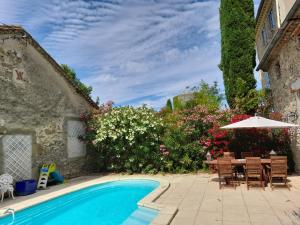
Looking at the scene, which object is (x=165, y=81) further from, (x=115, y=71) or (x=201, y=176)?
(x=201, y=176)

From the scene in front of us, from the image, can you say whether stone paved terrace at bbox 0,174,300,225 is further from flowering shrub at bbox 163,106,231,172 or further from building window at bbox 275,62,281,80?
building window at bbox 275,62,281,80

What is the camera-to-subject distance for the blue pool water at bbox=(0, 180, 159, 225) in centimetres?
773

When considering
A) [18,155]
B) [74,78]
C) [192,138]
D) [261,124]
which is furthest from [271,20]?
[74,78]

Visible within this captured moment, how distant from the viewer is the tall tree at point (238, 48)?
16.6m

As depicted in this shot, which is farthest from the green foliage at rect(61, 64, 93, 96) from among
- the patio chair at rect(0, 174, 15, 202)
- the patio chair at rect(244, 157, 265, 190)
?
the patio chair at rect(244, 157, 265, 190)

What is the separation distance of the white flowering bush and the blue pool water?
2.47m

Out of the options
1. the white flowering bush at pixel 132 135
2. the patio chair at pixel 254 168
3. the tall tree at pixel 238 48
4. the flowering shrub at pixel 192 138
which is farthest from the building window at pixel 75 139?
the patio chair at pixel 254 168

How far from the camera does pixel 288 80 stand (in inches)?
466

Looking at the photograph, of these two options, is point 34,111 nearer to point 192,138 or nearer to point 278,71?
point 192,138

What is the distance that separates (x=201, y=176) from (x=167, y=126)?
348cm

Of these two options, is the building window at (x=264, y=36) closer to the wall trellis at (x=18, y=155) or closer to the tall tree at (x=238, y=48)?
the tall tree at (x=238, y=48)

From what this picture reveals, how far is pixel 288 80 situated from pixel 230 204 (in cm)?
663

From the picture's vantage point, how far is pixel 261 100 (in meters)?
16.1

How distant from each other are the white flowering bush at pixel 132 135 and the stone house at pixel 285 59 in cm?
605
